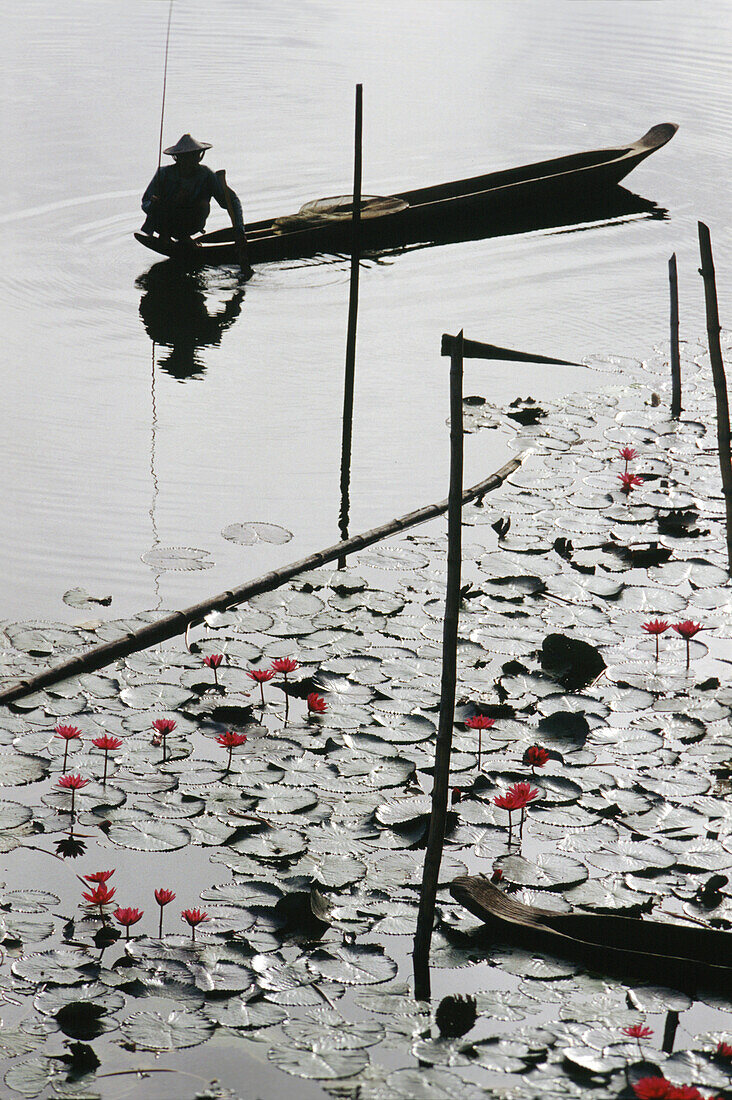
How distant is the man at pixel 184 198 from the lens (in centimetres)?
936

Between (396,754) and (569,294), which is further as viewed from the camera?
(569,294)

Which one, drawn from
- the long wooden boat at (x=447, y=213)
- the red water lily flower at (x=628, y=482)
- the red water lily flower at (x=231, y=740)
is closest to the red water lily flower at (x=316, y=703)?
the red water lily flower at (x=231, y=740)

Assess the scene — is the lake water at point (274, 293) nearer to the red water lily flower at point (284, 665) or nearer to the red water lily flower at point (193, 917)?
the red water lily flower at point (284, 665)

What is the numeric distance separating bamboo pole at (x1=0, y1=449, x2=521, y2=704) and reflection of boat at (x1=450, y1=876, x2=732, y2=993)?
5.83 feet

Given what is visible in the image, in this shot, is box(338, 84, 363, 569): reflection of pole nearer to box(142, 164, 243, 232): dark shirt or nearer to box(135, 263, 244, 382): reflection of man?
box(135, 263, 244, 382): reflection of man

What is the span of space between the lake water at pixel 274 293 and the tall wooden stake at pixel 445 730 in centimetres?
217

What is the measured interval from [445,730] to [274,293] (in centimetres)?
697

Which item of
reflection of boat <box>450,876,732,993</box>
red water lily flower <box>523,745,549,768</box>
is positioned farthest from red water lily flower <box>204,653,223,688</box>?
reflection of boat <box>450,876,732,993</box>

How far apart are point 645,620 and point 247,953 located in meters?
2.38

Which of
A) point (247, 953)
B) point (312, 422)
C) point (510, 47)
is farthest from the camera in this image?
point (510, 47)

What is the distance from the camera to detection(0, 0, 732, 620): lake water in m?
6.02

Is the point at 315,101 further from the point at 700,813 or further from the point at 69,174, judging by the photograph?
the point at 700,813

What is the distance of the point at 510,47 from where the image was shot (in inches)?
872

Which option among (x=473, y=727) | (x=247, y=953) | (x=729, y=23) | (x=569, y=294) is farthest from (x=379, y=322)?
(x=729, y=23)
